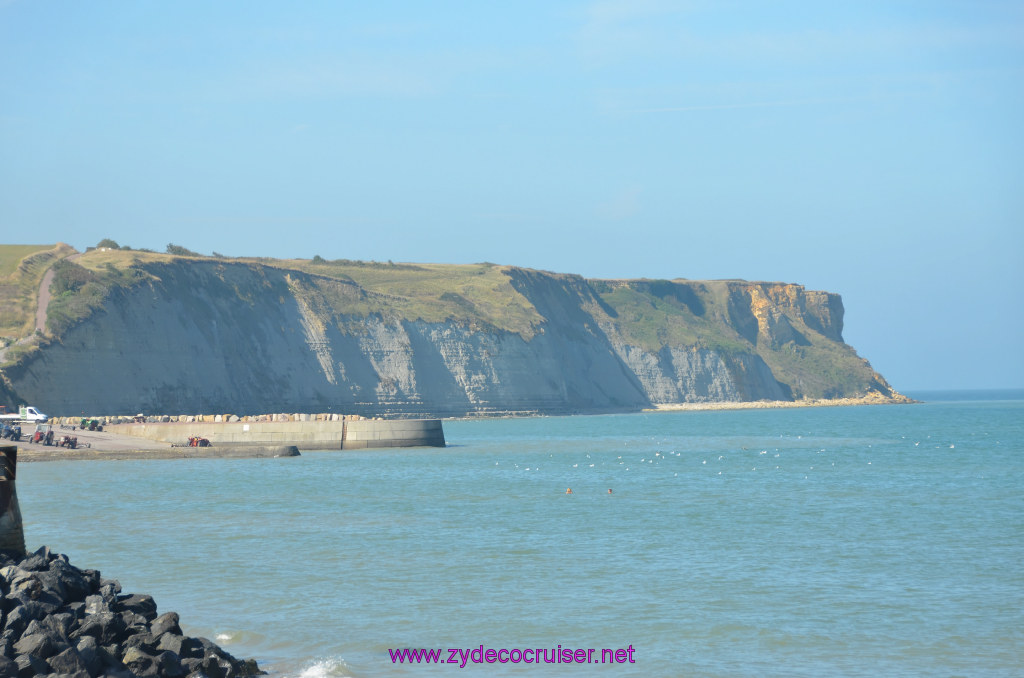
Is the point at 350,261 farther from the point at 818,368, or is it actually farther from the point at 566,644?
the point at 566,644

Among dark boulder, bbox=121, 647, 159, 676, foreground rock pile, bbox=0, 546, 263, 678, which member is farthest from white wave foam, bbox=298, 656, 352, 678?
dark boulder, bbox=121, 647, 159, 676

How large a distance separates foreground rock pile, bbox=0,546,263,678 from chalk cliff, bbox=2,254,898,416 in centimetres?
5661

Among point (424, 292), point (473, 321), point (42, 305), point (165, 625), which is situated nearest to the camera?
point (165, 625)

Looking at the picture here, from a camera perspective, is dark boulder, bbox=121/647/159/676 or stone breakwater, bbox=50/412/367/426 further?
stone breakwater, bbox=50/412/367/426

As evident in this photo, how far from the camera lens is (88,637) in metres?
12.1

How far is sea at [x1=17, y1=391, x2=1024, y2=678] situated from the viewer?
46.6 ft

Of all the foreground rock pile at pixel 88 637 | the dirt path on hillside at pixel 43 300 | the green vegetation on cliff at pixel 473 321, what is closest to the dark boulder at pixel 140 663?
the foreground rock pile at pixel 88 637

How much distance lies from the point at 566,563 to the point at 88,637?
1062 centimetres

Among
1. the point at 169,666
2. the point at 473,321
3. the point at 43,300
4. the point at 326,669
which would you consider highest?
the point at 473,321

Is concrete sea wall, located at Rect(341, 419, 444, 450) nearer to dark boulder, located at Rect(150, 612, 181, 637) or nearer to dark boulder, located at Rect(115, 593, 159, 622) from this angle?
dark boulder, located at Rect(115, 593, 159, 622)

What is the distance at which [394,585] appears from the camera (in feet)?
61.4

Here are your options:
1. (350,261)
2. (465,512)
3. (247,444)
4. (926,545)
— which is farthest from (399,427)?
(350,261)

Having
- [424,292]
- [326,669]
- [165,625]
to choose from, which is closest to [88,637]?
[165,625]

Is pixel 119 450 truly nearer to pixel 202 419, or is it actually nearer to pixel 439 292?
pixel 202 419
